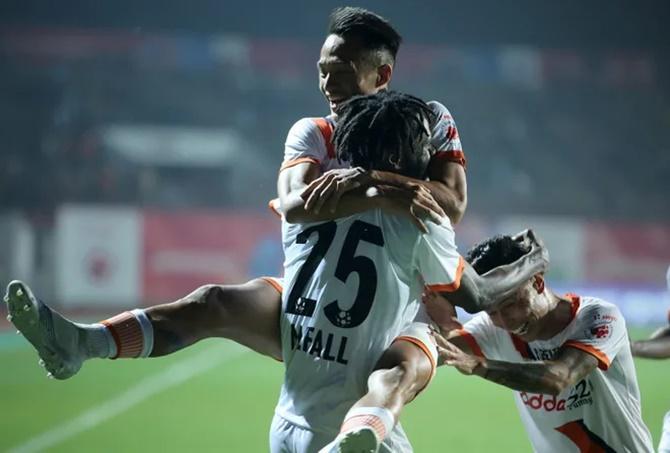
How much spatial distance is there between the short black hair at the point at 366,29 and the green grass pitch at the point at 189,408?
153 inches

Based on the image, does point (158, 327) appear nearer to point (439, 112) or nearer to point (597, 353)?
point (439, 112)

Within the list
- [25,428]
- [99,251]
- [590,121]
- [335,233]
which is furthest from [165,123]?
[335,233]

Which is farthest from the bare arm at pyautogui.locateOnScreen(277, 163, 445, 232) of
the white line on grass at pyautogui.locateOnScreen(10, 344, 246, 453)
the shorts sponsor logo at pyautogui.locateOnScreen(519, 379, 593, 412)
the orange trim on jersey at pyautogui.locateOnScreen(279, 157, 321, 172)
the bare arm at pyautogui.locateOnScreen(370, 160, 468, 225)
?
the white line on grass at pyautogui.locateOnScreen(10, 344, 246, 453)

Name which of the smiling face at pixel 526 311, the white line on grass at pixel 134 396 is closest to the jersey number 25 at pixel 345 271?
the smiling face at pixel 526 311

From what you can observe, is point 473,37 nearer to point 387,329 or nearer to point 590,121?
point 590,121

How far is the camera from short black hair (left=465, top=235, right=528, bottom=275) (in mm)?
4035

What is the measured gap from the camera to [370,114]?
359cm

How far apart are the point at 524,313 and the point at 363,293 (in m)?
0.77

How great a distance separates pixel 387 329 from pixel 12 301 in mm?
1209

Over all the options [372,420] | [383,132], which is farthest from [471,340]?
[372,420]

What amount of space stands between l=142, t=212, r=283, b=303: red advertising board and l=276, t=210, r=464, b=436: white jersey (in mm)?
13823

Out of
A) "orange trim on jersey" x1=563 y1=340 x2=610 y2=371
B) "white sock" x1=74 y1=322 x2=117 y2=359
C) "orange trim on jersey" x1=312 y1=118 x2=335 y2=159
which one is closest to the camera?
"white sock" x1=74 y1=322 x2=117 y2=359

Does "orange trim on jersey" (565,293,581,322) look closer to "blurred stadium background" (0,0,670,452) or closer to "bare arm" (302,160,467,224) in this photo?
"bare arm" (302,160,467,224)

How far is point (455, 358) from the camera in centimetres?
367
